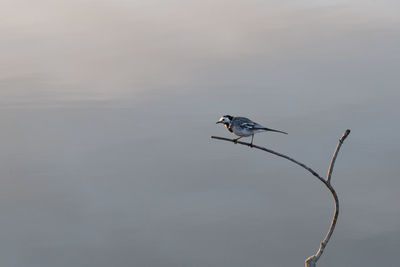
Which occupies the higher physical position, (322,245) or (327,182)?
(327,182)

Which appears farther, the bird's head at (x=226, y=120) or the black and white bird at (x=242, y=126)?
the bird's head at (x=226, y=120)

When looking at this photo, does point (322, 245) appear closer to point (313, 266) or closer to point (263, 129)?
point (313, 266)

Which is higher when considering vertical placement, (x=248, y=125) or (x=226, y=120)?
(x=226, y=120)

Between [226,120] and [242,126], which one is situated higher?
[226,120]

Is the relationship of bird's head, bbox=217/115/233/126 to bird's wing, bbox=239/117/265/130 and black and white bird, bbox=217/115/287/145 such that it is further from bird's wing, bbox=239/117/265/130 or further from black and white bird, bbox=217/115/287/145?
bird's wing, bbox=239/117/265/130

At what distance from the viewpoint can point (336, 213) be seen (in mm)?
13047

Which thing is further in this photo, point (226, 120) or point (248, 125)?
point (226, 120)

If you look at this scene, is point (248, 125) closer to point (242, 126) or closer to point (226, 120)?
point (242, 126)

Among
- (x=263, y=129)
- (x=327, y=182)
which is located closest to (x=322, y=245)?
(x=327, y=182)

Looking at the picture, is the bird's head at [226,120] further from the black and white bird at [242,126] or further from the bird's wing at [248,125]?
the bird's wing at [248,125]

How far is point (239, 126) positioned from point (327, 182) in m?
4.01

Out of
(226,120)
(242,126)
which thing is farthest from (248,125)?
(226,120)

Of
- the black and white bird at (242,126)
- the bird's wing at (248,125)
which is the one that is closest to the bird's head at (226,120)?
the black and white bird at (242,126)

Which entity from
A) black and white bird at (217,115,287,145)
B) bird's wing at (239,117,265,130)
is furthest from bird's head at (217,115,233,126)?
bird's wing at (239,117,265,130)
